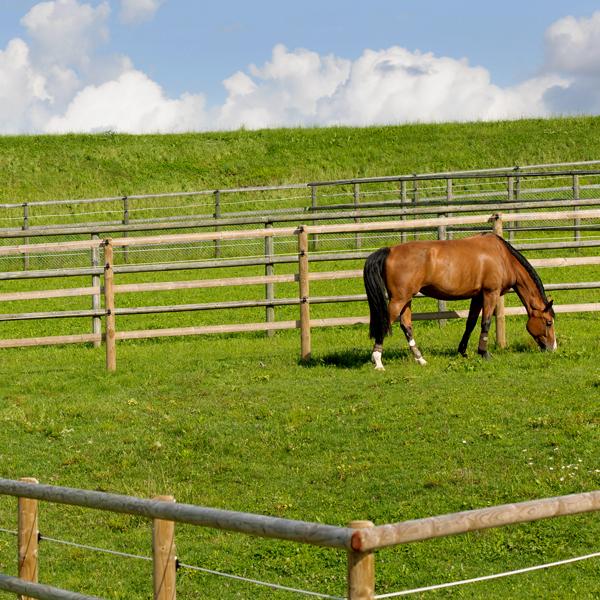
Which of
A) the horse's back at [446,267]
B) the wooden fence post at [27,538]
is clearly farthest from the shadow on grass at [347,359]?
the wooden fence post at [27,538]

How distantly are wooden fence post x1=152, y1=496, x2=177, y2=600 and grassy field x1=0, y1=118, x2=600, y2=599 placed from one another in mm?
2665

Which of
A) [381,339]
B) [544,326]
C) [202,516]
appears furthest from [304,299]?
[202,516]

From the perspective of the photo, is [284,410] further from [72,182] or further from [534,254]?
[72,182]

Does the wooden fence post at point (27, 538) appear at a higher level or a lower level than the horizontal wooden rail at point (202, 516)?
lower

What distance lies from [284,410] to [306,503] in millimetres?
2763

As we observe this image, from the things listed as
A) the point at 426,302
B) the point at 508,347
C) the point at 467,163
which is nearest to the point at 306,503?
the point at 508,347

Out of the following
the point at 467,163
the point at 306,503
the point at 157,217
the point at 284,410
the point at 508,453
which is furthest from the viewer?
the point at 467,163

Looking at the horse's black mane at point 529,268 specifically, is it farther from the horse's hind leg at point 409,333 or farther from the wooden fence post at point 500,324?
the horse's hind leg at point 409,333

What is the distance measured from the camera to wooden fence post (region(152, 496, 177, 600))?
541cm

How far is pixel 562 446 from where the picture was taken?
33.3 feet

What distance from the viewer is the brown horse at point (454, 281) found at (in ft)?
47.1

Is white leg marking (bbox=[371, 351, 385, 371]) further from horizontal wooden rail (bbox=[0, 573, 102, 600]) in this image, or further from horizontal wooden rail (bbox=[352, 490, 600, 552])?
horizontal wooden rail (bbox=[352, 490, 600, 552])

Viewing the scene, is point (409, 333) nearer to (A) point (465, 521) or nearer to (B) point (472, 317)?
(B) point (472, 317)

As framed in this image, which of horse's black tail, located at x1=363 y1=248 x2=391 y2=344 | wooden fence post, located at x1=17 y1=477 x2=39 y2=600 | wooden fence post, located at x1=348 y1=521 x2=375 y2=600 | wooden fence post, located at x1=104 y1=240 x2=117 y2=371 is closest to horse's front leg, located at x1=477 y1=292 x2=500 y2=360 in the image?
horse's black tail, located at x1=363 y1=248 x2=391 y2=344
